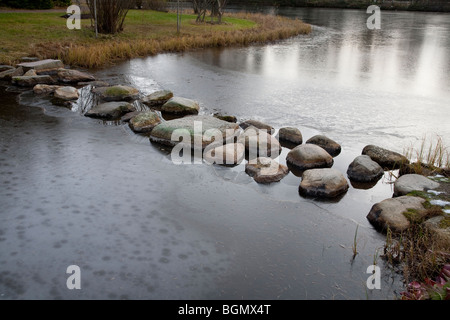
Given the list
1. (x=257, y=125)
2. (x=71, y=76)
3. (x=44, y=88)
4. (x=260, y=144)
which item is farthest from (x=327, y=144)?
(x=71, y=76)

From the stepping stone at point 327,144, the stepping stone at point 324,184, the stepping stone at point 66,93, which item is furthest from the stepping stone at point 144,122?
the stepping stone at point 324,184

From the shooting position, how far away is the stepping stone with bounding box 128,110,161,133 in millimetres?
7258

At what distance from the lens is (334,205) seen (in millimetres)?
5066

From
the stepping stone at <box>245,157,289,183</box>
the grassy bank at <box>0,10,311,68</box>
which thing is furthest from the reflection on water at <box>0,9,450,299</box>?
the grassy bank at <box>0,10,311,68</box>

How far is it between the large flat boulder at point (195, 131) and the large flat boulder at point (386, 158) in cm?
225

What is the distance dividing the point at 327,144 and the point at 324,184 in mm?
1439

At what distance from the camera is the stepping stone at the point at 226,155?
20.0 feet

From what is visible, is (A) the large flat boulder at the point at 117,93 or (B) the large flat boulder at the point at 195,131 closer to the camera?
(B) the large flat boulder at the point at 195,131

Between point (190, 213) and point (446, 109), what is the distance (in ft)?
22.0

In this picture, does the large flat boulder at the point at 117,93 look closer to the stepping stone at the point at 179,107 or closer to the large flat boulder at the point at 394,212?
the stepping stone at the point at 179,107

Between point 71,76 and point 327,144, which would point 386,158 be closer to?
point 327,144
